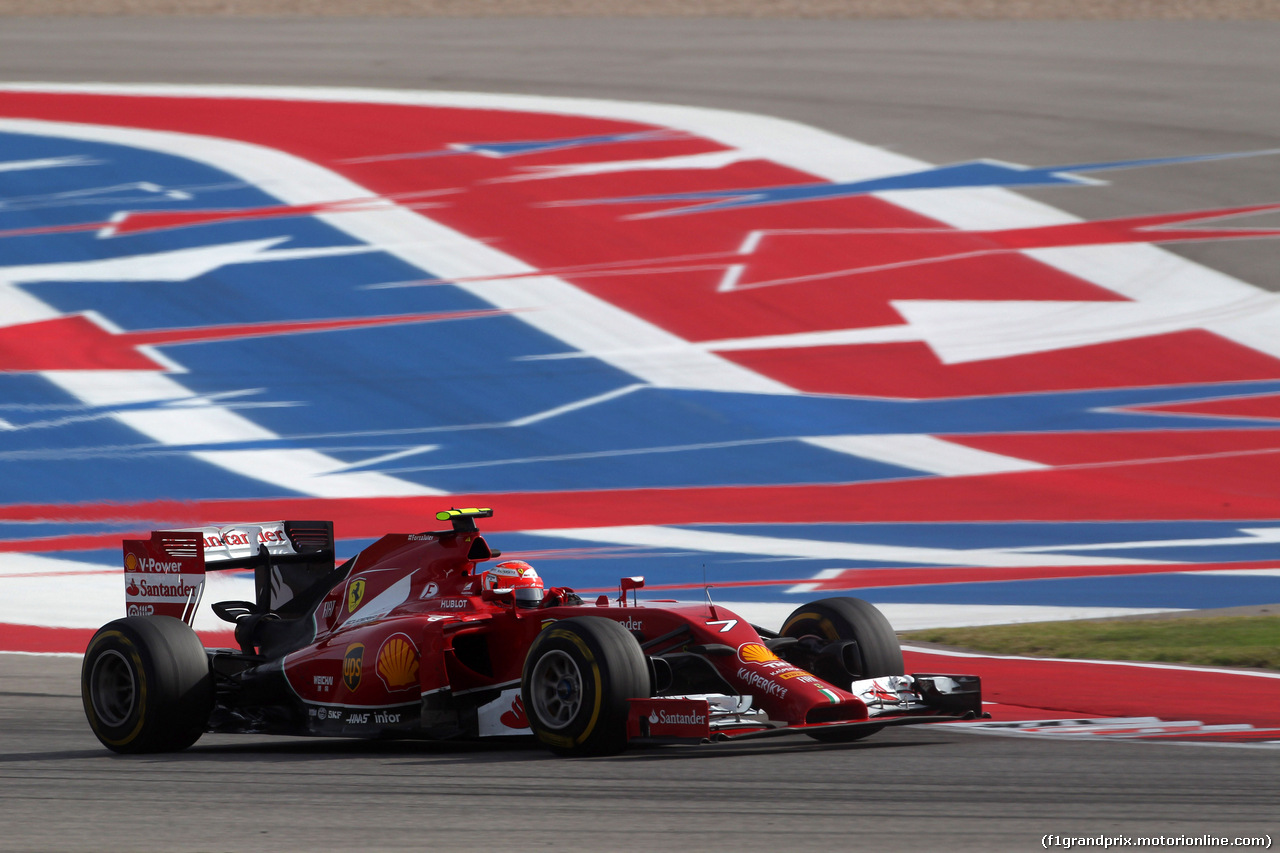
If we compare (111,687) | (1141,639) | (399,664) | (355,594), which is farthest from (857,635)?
(1141,639)

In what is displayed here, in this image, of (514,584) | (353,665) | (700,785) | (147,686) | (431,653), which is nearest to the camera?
(700,785)

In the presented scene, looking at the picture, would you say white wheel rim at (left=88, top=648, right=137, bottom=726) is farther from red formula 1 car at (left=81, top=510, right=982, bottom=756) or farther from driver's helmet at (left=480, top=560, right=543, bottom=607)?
driver's helmet at (left=480, top=560, right=543, bottom=607)

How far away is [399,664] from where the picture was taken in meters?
9.53

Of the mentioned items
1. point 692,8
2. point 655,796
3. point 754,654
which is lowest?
point 655,796

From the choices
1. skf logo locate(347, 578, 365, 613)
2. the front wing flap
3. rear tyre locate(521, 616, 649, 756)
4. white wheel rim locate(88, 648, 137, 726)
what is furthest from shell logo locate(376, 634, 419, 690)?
white wheel rim locate(88, 648, 137, 726)

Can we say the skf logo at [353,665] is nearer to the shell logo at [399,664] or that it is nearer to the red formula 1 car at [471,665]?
the red formula 1 car at [471,665]

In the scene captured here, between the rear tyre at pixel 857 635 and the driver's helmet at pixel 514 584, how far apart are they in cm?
155

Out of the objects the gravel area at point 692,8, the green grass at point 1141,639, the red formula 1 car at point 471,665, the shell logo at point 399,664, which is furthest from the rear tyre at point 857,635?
the gravel area at point 692,8

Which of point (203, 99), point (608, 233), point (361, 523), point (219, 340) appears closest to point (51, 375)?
point (219, 340)

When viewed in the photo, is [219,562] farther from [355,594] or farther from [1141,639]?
[1141,639]

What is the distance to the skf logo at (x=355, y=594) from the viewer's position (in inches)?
405

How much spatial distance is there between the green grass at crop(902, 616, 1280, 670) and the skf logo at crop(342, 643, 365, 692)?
18.8 ft

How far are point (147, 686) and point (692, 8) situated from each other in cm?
3481

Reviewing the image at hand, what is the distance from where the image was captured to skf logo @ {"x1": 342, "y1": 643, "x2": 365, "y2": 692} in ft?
31.8
